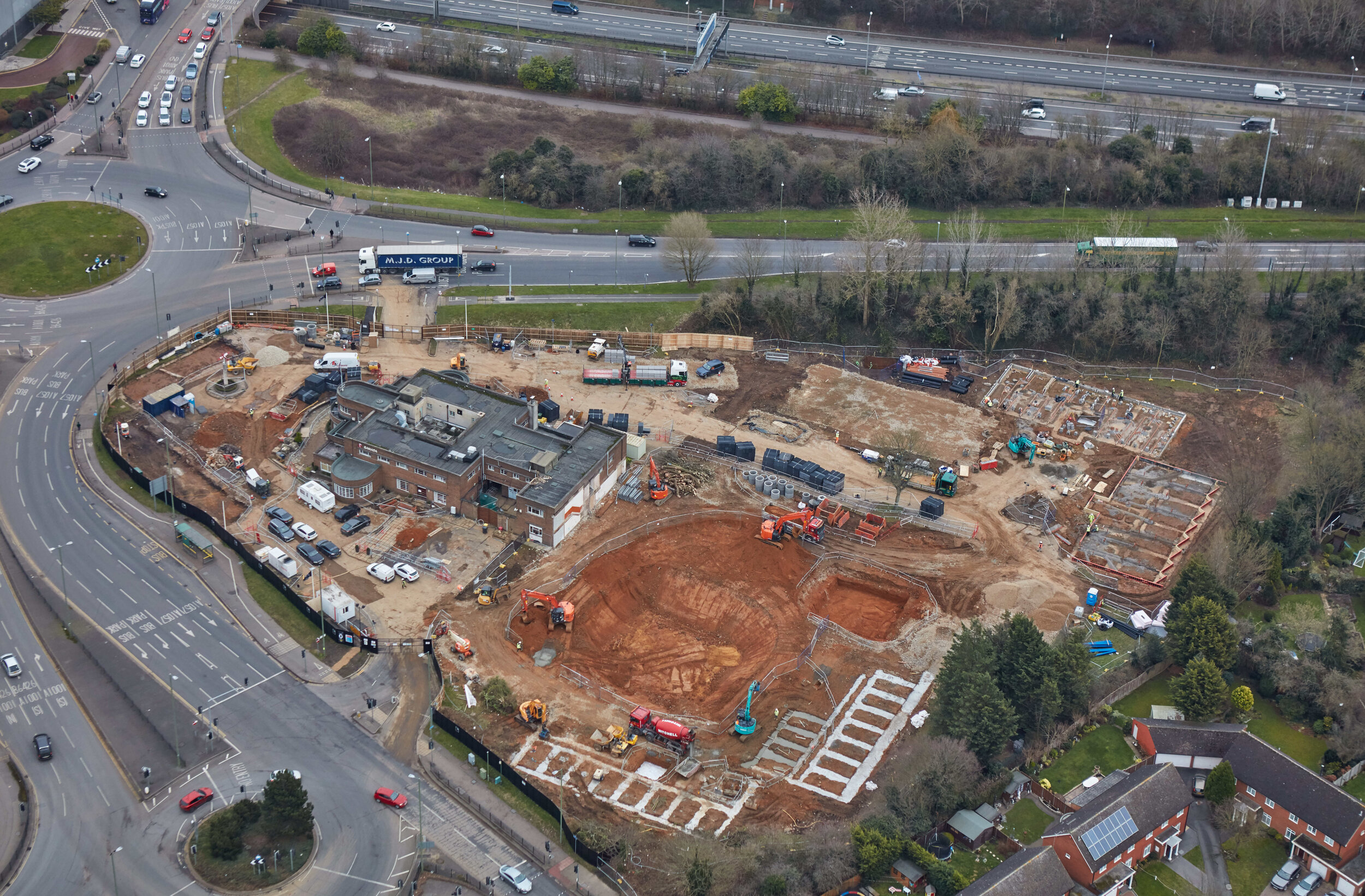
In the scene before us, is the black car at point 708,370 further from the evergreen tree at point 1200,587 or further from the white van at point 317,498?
the evergreen tree at point 1200,587

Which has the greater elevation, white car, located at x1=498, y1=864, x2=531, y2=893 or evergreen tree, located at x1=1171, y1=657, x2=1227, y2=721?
evergreen tree, located at x1=1171, y1=657, x2=1227, y2=721

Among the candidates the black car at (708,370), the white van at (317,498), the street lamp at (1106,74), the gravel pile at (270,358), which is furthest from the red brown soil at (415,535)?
the street lamp at (1106,74)

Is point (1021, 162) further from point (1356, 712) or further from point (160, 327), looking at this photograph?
point (160, 327)

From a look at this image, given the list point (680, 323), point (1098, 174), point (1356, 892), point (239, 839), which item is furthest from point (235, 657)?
point (1098, 174)

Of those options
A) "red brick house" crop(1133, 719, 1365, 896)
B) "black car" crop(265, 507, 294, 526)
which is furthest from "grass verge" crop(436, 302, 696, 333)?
"red brick house" crop(1133, 719, 1365, 896)

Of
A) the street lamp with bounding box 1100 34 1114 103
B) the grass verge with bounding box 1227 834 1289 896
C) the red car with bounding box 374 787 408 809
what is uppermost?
the street lamp with bounding box 1100 34 1114 103

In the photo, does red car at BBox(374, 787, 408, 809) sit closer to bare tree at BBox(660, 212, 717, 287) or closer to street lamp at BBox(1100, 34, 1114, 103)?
bare tree at BBox(660, 212, 717, 287)
